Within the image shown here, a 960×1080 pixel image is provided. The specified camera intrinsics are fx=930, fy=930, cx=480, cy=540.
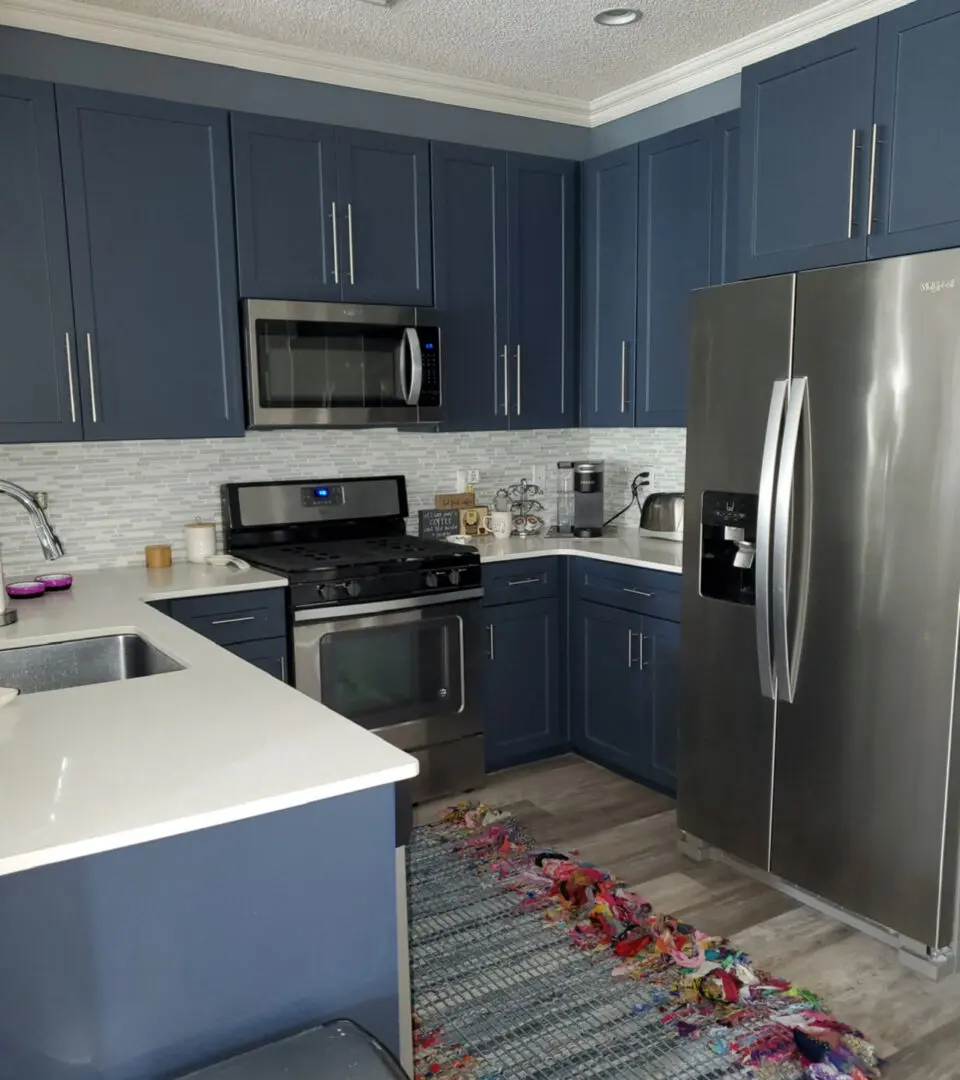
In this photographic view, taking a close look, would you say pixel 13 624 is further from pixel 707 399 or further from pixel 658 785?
pixel 658 785

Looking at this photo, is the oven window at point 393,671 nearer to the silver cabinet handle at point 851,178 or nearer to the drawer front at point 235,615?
the drawer front at point 235,615

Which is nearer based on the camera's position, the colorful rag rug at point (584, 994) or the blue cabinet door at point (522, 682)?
the colorful rag rug at point (584, 994)

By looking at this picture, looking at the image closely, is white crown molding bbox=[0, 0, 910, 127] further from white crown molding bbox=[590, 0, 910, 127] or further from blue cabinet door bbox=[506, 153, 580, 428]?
blue cabinet door bbox=[506, 153, 580, 428]

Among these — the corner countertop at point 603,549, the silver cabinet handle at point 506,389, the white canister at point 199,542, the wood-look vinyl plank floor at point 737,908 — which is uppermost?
the silver cabinet handle at point 506,389

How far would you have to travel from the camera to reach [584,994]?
229 cm

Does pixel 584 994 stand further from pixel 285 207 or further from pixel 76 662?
pixel 285 207

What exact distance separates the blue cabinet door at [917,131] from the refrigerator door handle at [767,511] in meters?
0.51

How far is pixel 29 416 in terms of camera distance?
2818mm

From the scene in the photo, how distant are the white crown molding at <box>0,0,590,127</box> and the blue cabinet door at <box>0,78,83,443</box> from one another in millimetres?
310

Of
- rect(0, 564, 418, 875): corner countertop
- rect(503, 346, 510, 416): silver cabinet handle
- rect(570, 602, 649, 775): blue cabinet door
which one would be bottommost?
rect(570, 602, 649, 775): blue cabinet door

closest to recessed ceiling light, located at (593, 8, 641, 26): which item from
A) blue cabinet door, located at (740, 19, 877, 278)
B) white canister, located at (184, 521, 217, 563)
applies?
blue cabinet door, located at (740, 19, 877, 278)

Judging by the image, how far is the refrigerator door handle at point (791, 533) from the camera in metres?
2.42

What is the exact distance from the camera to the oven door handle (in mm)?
3035

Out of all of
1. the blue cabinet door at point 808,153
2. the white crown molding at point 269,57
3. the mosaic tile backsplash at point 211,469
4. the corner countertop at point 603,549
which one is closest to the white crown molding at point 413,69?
the white crown molding at point 269,57
